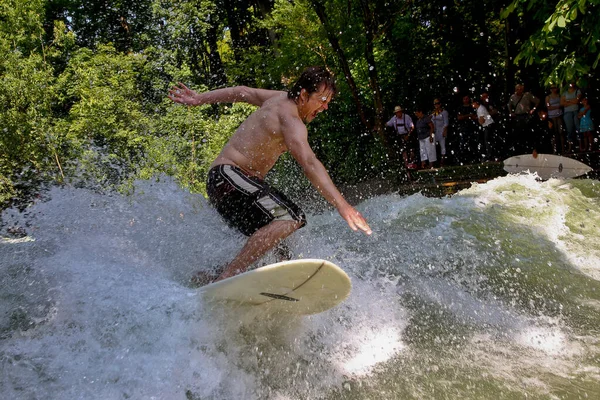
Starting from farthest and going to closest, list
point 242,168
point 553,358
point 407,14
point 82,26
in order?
1. point 82,26
2. point 407,14
3. point 242,168
4. point 553,358

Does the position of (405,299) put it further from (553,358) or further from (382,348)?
(553,358)

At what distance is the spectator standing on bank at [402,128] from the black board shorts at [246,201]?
32.8 feet

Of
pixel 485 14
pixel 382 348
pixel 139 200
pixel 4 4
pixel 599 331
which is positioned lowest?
pixel 485 14

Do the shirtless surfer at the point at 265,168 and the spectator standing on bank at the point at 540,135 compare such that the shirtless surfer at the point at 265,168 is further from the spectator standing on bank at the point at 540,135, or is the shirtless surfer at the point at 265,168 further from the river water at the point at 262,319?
the spectator standing on bank at the point at 540,135

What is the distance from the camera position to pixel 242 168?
13.3ft

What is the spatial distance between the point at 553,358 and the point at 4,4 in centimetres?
1852

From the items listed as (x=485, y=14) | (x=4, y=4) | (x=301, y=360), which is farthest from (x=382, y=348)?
(x=4, y=4)

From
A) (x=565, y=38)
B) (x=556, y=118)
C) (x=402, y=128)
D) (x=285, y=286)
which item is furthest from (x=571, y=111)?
(x=285, y=286)

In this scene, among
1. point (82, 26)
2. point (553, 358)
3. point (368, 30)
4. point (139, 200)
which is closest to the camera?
point (553, 358)

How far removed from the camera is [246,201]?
3.88 meters

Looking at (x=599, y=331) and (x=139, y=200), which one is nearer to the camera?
(x=599, y=331)

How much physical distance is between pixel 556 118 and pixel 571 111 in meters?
0.39

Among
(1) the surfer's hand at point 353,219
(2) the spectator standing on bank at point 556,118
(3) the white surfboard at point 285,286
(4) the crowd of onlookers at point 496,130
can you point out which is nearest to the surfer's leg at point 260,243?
(3) the white surfboard at point 285,286

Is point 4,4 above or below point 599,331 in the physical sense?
above
